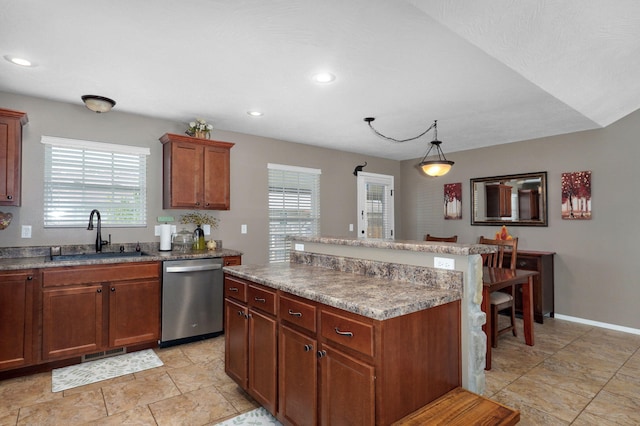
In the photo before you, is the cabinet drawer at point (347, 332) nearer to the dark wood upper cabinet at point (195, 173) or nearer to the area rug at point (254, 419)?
the area rug at point (254, 419)

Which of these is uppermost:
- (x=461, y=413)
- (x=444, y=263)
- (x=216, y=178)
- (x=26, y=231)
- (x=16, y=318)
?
(x=216, y=178)

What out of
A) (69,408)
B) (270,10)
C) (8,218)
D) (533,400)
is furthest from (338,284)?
(8,218)

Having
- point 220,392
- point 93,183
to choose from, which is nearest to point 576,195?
point 220,392

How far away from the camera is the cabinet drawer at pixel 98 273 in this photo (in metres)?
2.93

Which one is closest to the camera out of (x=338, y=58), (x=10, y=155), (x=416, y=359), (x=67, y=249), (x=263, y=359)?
(x=416, y=359)

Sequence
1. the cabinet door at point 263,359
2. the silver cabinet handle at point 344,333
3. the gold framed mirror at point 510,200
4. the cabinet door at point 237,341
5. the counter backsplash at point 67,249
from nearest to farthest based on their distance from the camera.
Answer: the silver cabinet handle at point 344,333 < the cabinet door at point 263,359 < the cabinet door at point 237,341 < the counter backsplash at point 67,249 < the gold framed mirror at point 510,200

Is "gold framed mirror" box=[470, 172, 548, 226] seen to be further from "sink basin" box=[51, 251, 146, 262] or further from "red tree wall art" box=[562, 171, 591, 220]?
"sink basin" box=[51, 251, 146, 262]

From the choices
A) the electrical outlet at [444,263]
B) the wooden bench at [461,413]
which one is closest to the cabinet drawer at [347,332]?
the wooden bench at [461,413]

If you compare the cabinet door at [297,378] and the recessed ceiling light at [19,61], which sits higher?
the recessed ceiling light at [19,61]

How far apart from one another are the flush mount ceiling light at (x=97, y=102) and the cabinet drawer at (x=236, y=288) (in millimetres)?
2069

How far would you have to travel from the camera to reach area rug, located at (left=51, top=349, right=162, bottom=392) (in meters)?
2.76

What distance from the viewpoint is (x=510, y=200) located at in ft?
16.5

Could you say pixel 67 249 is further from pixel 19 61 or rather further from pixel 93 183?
A: pixel 19 61

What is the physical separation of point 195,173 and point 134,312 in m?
1.53
